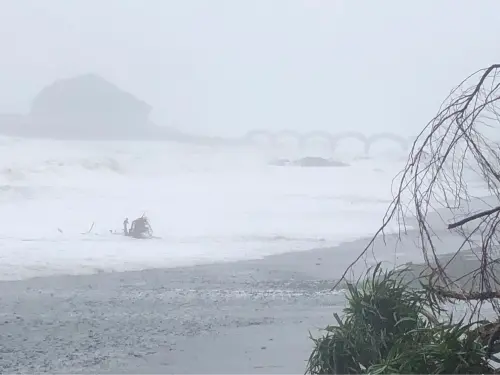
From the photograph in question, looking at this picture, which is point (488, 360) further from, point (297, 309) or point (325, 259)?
point (325, 259)

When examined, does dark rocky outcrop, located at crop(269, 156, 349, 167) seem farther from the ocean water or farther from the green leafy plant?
the green leafy plant

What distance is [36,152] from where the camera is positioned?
52438 mm

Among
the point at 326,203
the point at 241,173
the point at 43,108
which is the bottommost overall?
the point at 326,203

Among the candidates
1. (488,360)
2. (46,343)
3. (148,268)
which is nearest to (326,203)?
(148,268)

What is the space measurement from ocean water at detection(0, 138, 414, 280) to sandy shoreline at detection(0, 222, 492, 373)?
203 centimetres

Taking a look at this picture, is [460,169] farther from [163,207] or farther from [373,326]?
[163,207]

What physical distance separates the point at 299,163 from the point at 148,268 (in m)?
48.9

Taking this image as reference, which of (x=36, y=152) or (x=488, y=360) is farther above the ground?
(x=36, y=152)

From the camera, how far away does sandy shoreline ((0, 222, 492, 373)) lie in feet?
26.7

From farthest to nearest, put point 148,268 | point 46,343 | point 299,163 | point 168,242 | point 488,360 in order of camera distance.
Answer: point 299,163 → point 168,242 → point 148,268 → point 46,343 → point 488,360

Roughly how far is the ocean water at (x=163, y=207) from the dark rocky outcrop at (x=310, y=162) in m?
3.21

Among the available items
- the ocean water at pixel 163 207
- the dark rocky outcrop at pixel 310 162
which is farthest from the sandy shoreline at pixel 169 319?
the dark rocky outcrop at pixel 310 162

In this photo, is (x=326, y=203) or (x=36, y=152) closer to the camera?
(x=326, y=203)

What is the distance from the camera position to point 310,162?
6619 centimetres
